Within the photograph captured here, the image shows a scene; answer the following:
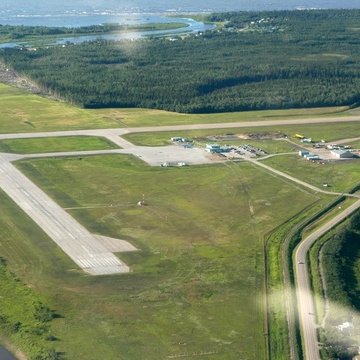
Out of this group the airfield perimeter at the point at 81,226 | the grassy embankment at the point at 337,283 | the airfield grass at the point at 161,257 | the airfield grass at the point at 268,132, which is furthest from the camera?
the airfield grass at the point at 268,132

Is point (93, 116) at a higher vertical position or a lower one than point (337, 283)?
lower

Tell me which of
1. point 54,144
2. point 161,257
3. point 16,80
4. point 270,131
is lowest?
point 16,80

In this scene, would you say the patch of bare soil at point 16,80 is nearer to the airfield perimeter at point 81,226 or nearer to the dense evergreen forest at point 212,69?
the dense evergreen forest at point 212,69

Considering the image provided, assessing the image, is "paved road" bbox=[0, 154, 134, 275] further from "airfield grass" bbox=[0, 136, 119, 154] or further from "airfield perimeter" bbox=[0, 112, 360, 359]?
"airfield grass" bbox=[0, 136, 119, 154]

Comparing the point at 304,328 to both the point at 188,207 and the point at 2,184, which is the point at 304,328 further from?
the point at 2,184

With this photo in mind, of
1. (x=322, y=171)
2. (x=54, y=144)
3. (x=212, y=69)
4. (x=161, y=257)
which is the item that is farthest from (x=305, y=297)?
(x=212, y=69)

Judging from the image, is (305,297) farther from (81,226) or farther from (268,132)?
(268,132)

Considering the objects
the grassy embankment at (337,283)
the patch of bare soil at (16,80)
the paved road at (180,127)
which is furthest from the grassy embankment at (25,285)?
the patch of bare soil at (16,80)
